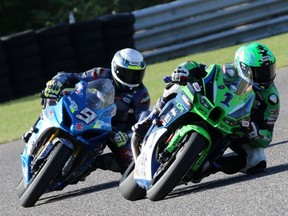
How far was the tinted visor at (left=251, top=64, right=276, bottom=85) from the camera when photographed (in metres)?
6.99

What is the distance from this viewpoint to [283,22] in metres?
17.0

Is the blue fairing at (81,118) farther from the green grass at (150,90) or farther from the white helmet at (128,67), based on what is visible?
the green grass at (150,90)

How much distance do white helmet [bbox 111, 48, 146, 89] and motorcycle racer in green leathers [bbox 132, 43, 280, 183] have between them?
1.04m

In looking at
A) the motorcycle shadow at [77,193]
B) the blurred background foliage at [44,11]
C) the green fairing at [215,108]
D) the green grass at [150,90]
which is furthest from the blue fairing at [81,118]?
the blurred background foliage at [44,11]

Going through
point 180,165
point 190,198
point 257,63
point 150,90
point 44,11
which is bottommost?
point 44,11

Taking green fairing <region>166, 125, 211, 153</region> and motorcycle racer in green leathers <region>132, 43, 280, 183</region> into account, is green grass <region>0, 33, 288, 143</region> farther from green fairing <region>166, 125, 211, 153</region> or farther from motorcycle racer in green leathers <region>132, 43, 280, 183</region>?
green fairing <region>166, 125, 211, 153</region>

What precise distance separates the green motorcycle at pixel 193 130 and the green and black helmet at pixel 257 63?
31 cm

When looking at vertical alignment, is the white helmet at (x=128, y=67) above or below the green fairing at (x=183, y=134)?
below

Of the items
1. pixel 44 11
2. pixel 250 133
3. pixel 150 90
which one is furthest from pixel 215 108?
pixel 44 11

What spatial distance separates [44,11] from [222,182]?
1749 centimetres

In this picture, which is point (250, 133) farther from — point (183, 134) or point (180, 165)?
point (180, 165)

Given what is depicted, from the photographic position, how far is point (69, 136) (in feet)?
23.2

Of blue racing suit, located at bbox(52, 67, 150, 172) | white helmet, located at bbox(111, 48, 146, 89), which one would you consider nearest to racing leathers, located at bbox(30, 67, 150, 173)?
blue racing suit, located at bbox(52, 67, 150, 172)

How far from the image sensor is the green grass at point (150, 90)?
12448mm
